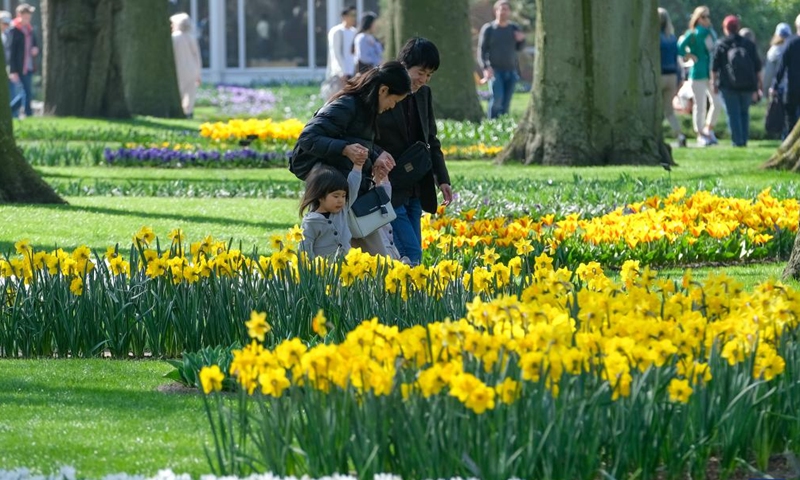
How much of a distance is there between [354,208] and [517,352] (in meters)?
3.52

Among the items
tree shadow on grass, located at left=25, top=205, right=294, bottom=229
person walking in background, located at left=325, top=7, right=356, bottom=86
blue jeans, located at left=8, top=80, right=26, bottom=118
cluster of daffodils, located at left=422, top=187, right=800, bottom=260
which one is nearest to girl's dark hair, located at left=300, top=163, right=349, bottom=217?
cluster of daffodils, located at left=422, top=187, right=800, bottom=260

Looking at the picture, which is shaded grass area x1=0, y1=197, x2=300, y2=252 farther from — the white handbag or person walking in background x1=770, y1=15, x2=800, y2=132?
person walking in background x1=770, y1=15, x2=800, y2=132

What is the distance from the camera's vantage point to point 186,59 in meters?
27.9

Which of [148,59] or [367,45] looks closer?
[367,45]

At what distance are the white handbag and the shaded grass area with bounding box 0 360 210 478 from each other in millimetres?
1505

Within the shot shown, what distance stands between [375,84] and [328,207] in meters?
0.62

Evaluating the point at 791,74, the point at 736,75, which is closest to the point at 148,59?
the point at 736,75

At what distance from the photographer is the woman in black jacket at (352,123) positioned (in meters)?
7.88

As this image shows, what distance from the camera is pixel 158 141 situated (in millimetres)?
20688

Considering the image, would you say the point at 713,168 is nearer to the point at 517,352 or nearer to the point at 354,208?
the point at 354,208

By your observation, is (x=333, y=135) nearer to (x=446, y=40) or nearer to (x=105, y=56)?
(x=446, y=40)

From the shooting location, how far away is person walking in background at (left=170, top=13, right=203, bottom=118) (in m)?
27.8

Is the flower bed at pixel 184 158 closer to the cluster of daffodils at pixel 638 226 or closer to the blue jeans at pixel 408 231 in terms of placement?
the cluster of daffodils at pixel 638 226

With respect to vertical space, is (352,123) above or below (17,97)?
above
